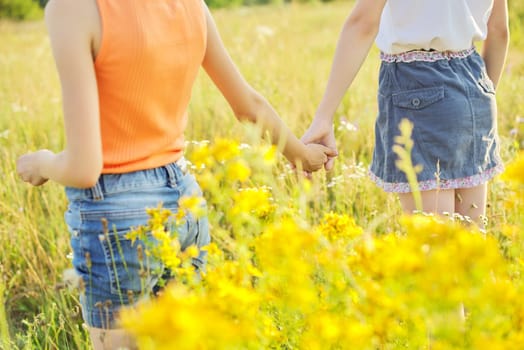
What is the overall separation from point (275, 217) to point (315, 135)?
0.77m

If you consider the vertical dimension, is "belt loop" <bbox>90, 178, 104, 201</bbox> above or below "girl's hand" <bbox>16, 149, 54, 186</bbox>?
below

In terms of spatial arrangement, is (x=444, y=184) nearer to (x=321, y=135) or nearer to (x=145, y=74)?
(x=321, y=135)

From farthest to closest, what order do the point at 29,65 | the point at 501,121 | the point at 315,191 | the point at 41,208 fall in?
the point at 29,65, the point at 501,121, the point at 41,208, the point at 315,191

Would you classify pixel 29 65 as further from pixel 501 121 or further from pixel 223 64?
pixel 223 64

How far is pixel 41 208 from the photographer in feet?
11.4

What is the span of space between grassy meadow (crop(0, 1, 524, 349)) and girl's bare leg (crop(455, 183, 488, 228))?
8cm

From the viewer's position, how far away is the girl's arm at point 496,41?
2.30 meters

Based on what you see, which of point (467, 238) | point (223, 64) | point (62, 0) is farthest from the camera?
point (223, 64)

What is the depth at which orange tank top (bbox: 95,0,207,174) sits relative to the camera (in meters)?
Answer: 1.56

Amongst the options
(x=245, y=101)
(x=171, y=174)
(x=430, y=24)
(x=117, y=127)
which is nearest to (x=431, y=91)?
(x=430, y=24)

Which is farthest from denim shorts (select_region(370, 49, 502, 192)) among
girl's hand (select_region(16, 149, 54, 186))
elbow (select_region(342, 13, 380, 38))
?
girl's hand (select_region(16, 149, 54, 186))

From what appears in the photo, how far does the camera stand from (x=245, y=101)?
79.7 inches

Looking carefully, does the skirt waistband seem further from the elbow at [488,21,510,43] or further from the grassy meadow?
the grassy meadow

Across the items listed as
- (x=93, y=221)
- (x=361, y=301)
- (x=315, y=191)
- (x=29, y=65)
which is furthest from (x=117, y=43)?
(x=29, y=65)
